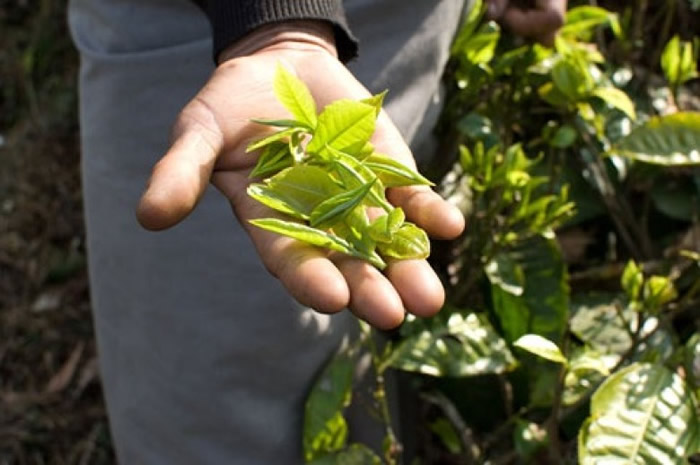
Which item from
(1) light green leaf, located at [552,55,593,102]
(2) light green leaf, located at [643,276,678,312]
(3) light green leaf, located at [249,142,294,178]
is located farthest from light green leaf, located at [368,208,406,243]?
(1) light green leaf, located at [552,55,593,102]

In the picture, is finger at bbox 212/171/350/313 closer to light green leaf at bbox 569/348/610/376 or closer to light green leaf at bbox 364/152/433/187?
light green leaf at bbox 364/152/433/187

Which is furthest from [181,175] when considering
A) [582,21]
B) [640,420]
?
[582,21]

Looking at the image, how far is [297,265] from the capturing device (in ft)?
2.82

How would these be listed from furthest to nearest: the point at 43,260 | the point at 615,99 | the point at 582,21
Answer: the point at 43,260
the point at 582,21
the point at 615,99

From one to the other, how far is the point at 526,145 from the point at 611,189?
0.16 meters

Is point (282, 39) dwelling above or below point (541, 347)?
above

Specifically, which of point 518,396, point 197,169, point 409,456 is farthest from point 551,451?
point 197,169

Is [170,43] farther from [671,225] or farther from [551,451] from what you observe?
[671,225]

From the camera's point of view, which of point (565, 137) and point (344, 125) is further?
point (565, 137)

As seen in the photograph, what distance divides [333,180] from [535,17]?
531 mm

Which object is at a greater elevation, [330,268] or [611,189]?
[330,268]

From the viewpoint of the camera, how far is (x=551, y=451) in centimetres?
114

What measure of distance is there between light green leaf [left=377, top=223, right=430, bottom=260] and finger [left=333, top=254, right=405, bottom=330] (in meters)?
0.03

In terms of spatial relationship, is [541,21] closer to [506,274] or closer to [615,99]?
[615,99]
